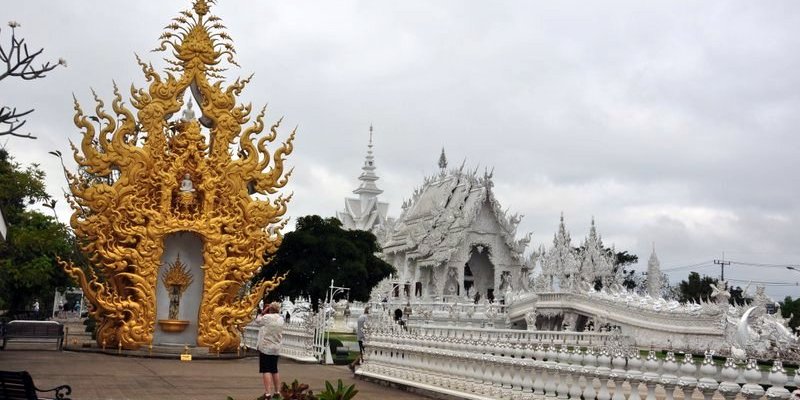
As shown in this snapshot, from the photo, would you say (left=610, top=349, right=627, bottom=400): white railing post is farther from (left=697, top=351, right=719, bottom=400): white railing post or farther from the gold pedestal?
the gold pedestal

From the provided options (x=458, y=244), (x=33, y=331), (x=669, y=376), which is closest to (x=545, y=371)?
(x=669, y=376)

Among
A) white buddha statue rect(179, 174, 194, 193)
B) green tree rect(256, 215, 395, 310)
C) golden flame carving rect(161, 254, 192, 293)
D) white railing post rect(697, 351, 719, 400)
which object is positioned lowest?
white railing post rect(697, 351, 719, 400)

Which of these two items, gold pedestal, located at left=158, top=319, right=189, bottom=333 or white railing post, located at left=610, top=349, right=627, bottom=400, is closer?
white railing post, located at left=610, top=349, right=627, bottom=400

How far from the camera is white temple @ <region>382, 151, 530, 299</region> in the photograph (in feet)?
180

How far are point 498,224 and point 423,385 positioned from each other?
43674 mm

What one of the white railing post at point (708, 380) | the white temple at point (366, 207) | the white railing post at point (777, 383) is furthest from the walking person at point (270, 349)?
the white temple at point (366, 207)

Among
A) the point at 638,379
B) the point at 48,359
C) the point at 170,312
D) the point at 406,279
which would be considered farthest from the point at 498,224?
the point at 638,379

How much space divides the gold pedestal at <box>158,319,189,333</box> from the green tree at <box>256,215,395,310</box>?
15138 millimetres

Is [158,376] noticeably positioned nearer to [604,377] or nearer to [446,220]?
[604,377]

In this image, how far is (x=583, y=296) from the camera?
119 feet

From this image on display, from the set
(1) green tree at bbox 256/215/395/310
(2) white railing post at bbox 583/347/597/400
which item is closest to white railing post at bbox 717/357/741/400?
(2) white railing post at bbox 583/347/597/400

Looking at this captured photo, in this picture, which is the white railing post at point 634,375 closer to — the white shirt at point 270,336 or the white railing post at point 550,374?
the white railing post at point 550,374

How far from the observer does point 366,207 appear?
7406 centimetres

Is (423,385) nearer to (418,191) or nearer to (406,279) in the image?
(406,279)
